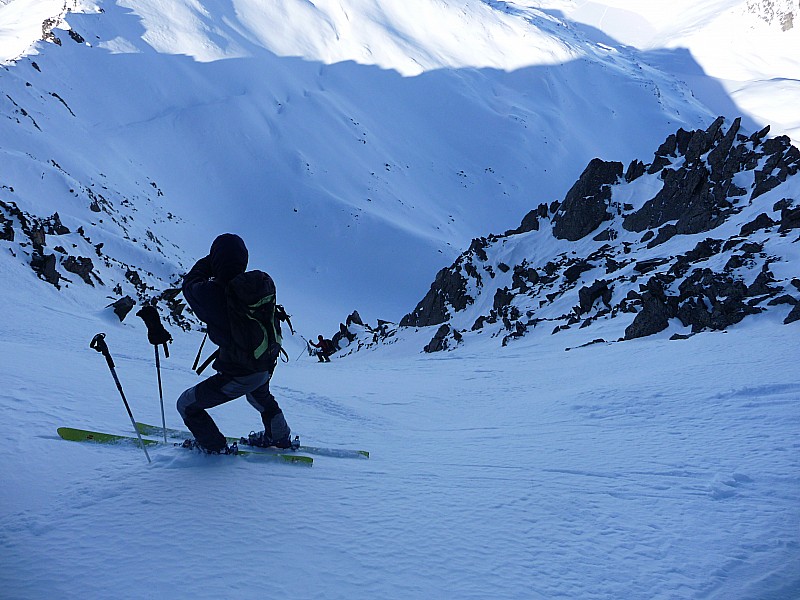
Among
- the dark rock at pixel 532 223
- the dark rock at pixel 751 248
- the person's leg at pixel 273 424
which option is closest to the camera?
the person's leg at pixel 273 424

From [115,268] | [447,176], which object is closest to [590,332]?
[115,268]

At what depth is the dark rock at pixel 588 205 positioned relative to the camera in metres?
31.8

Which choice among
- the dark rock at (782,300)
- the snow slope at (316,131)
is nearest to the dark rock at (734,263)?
the dark rock at (782,300)

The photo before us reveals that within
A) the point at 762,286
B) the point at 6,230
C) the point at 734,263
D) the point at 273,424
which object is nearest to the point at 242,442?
the point at 273,424

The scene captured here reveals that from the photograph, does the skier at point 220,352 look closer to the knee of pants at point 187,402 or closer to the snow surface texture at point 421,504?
the knee of pants at point 187,402

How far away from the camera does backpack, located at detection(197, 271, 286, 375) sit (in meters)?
3.53

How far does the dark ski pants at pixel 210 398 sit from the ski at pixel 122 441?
29 centimetres

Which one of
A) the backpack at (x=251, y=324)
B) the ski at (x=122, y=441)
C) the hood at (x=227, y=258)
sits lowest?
the ski at (x=122, y=441)

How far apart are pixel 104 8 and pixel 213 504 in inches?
2905

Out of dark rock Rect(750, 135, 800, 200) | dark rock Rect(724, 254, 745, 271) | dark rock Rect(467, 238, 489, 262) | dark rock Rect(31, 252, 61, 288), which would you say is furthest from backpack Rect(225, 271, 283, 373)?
dark rock Rect(467, 238, 489, 262)

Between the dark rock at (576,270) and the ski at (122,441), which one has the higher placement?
the dark rock at (576,270)

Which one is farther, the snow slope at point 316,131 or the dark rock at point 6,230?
the snow slope at point 316,131

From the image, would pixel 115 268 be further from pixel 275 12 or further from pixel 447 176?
pixel 275 12

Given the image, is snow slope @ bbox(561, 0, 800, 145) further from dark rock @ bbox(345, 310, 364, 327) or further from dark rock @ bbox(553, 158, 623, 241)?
dark rock @ bbox(345, 310, 364, 327)
